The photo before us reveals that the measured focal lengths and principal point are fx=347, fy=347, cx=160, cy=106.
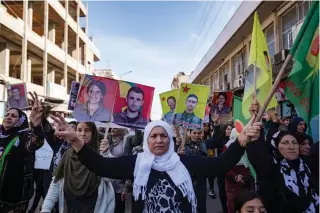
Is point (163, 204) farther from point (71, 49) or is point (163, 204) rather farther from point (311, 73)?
point (71, 49)

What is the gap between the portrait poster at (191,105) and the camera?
19.7ft

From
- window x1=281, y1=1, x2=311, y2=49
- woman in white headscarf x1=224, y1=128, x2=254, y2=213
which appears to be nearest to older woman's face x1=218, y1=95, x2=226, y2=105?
woman in white headscarf x1=224, y1=128, x2=254, y2=213

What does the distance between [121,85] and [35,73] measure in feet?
85.5

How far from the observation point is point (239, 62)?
734 inches

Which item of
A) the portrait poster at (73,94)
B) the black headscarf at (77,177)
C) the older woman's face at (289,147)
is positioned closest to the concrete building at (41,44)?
the portrait poster at (73,94)

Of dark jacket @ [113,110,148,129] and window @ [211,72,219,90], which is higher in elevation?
window @ [211,72,219,90]

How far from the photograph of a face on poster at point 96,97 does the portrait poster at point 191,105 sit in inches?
66.5

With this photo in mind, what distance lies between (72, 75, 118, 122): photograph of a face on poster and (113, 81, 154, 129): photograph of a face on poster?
0.44ft

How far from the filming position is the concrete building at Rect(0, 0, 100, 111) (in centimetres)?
1828

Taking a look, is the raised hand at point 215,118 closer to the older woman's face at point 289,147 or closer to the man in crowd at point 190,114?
the man in crowd at point 190,114

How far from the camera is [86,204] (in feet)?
9.47

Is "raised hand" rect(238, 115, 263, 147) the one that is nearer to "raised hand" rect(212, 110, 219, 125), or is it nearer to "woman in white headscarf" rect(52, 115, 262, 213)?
"woman in white headscarf" rect(52, 115, 262, 213)

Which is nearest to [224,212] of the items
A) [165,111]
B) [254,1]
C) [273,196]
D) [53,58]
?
[165,111]

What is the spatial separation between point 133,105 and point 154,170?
253 cm
